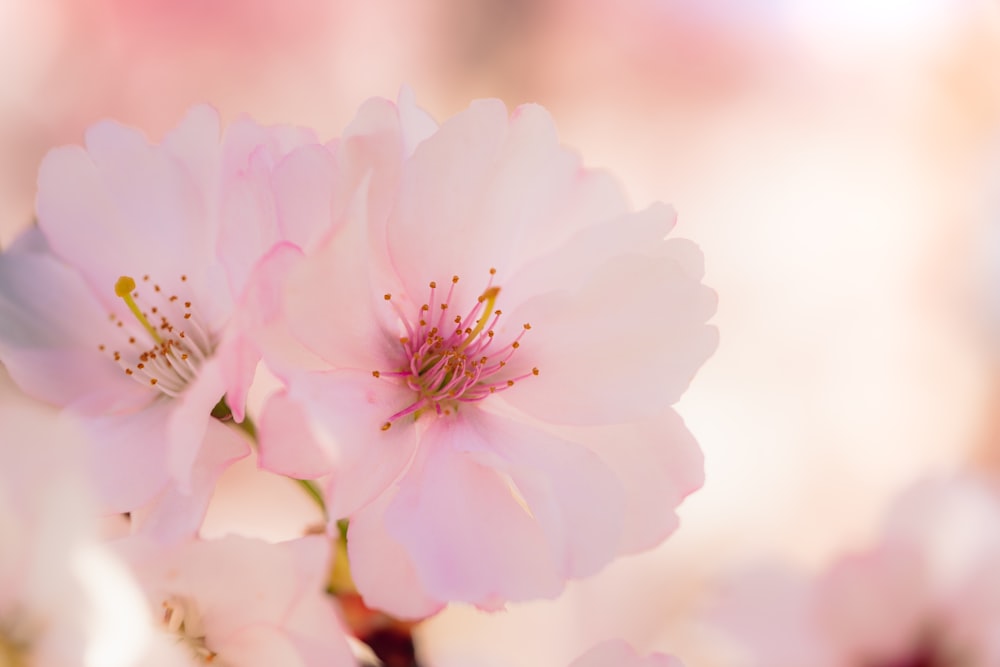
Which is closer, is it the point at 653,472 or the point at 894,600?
the point at 653,472

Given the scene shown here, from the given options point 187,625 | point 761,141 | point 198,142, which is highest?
point 761,141

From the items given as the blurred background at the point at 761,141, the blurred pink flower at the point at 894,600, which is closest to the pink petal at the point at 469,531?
the blurred pink flower at the point at 894,600

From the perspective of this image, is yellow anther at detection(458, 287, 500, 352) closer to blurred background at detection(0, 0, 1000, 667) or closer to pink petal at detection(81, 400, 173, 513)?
pink petal at detection(81, 400, 173, 513)

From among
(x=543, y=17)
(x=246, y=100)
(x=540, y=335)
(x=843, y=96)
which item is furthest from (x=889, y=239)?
(x=540, y=335)

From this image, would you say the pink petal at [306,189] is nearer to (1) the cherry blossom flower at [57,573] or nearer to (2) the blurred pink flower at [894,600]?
(1) the cherry blossom flower at [57,573]

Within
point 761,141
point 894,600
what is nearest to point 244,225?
point 894,600

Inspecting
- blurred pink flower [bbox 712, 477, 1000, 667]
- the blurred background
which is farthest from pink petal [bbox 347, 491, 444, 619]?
the blurred background

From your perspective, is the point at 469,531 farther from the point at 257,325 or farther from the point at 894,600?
the point at 894,600

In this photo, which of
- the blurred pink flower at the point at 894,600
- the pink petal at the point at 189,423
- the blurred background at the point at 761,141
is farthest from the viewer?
the blurred background at the point at 761,141
